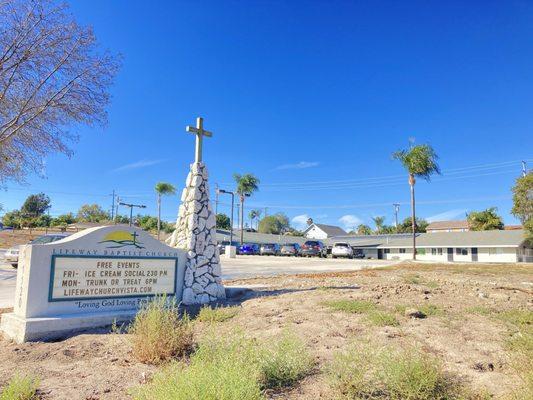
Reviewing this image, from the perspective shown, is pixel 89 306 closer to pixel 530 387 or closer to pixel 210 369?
pixel 210 369

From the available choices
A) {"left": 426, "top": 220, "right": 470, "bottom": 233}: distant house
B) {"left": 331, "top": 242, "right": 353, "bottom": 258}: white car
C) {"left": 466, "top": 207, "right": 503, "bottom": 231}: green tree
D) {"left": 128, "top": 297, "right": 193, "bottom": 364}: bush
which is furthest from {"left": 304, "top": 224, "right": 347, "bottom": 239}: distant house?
{"left": 128, "top": 297, "right": 193, "bottom": 364}: bush

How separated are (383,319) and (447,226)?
334 ft

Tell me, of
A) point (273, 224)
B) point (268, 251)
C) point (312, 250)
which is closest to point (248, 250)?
point (268, 251)

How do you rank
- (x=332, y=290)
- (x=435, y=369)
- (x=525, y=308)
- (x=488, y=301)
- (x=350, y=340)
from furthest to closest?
(x=332, y=290), (x=488, y=301), (x=525, y=308), (x=350, y=340), (x=435, y=369)

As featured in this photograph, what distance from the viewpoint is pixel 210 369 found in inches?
143

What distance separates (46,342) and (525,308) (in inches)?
325

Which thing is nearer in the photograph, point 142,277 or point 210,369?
point 210,369

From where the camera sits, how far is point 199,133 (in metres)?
10.7

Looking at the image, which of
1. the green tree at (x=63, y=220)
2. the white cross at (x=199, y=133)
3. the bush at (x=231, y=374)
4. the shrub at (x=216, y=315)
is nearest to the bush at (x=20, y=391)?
the bush at (x=231, y=374)

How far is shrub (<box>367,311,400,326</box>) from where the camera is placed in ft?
21.5

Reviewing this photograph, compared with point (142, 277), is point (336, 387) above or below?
below

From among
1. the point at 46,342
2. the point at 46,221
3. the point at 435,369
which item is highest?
the point at 46,221

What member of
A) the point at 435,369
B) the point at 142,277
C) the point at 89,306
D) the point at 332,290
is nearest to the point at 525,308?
the point at 332,290

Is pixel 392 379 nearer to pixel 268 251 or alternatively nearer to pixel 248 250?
pixel 268 251
